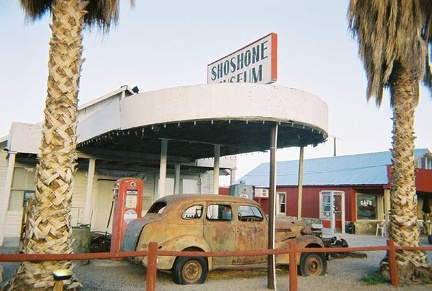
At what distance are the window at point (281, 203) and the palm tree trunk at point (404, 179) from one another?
17.4 metres

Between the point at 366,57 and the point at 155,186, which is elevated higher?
the point at 366,57

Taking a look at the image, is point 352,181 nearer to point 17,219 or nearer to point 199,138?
point 199,138

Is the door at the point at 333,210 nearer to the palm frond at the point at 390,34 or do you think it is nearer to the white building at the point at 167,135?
the white building at the point at 167,135

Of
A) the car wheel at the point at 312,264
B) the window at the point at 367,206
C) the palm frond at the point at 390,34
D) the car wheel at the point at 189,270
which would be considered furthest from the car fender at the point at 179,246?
the window at the point at 367,206

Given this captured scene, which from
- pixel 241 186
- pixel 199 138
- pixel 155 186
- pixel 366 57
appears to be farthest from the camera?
pixel 155 186

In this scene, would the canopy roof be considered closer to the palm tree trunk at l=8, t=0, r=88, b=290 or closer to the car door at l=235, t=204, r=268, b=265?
the car door at l=235, t=204, r=268, b=265

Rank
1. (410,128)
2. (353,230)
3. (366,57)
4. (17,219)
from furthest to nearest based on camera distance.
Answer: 1. (353,230)
2. (17,219)
3. (366,57)
4. (410,128)

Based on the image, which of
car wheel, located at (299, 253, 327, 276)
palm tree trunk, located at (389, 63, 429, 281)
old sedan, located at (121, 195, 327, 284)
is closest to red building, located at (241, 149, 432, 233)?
palm tree trunk, located at (389, 63, 429, 281)

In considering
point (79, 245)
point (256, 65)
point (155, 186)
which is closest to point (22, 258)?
point (79, 245)

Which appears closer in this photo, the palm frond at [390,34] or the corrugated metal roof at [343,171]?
the palm frond at [390,34]

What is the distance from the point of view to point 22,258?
4.04 meters

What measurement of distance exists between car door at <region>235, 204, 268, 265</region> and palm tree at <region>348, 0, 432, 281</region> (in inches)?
113

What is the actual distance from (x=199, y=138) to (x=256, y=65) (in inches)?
121

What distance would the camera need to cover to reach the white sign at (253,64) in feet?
30.7
